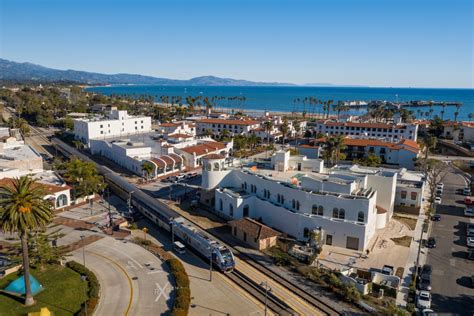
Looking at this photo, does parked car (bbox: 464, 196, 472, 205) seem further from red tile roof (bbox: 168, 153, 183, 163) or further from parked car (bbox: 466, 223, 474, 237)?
red tile roof (bbox: 168, 153, 183, 163)

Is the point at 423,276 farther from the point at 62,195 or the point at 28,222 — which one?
the point at 62,195

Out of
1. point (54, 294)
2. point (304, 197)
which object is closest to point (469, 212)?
point (304, 197)

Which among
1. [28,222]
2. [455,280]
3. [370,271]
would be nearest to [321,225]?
[370,271]

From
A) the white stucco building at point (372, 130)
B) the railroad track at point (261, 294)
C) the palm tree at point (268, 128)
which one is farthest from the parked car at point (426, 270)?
the palm tree at point (268, 128)

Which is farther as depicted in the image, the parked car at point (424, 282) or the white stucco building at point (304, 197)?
the white stucco building at point (304, 197)

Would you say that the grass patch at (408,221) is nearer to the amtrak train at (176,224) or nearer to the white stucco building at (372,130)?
the amtrak train at (176,224)
